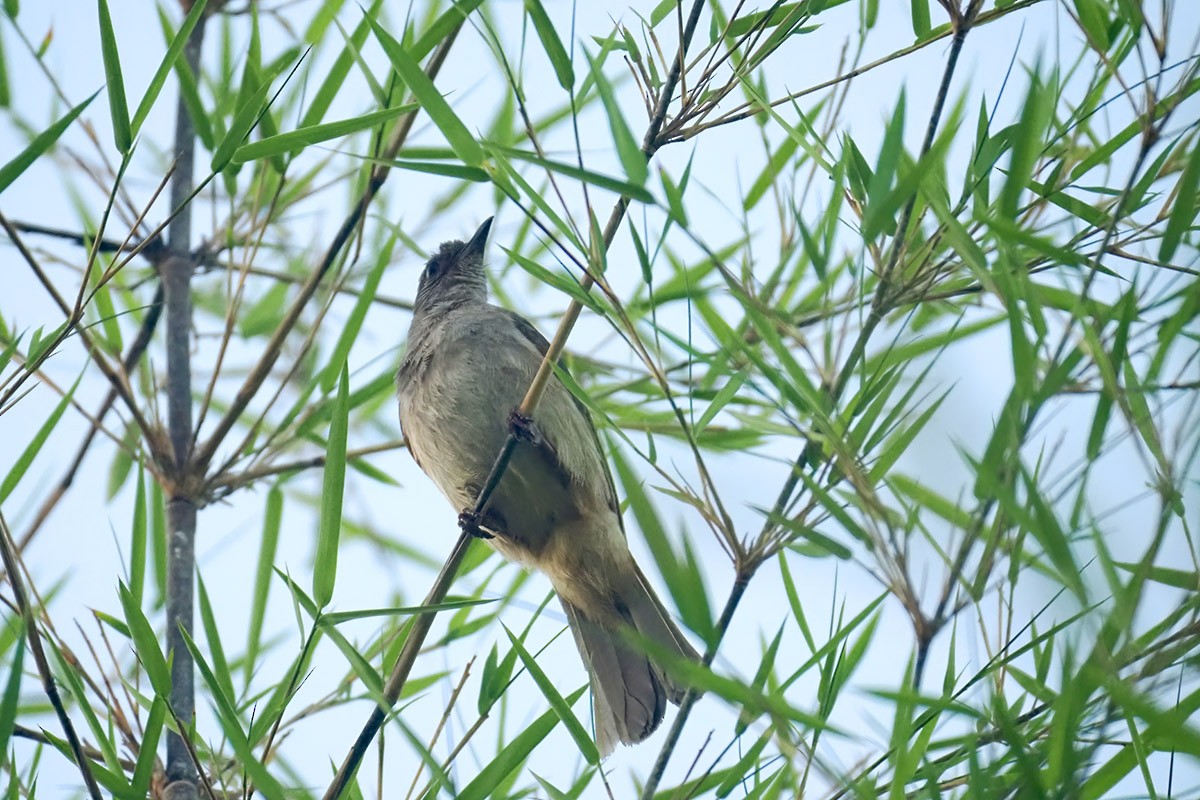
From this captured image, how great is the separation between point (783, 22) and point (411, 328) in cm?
280

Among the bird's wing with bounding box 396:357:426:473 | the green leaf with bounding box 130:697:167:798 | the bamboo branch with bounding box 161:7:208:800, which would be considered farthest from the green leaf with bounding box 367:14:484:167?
the bird's wing with bounding box 396:357:426:473

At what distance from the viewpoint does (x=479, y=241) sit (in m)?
5.70

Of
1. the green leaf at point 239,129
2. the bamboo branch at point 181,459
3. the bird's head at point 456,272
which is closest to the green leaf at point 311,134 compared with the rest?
the green leaf at point 239,129

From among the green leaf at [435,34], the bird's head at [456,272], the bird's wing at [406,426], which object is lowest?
the green leaf at [435,34]

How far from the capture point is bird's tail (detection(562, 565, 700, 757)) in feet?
13.7

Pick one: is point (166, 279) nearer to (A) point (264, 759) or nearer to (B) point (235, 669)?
(B) point (235, 669)

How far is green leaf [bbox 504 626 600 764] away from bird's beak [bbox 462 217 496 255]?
3219mm

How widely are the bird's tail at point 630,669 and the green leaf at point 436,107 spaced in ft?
6.98

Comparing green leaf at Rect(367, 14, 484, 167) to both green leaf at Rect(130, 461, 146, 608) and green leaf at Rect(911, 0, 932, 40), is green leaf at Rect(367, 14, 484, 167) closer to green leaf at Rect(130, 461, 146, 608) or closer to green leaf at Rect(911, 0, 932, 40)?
green leaf at Rect(911, 0, 932, 40)

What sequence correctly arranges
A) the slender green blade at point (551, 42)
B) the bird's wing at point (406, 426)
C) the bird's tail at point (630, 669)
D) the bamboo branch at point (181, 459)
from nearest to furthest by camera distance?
the slender green blade at point (551, 42), the bamboo branch at point (181, 459), the bird's tail at point (630, 669), the bird's wing at point (406, 426)

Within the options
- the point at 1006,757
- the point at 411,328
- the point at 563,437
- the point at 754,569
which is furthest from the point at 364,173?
the point at 1006,757

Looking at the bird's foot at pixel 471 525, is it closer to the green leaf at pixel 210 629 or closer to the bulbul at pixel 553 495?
the bulbul at pixel 553 495

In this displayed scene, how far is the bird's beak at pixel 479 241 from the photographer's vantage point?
568 centimetres

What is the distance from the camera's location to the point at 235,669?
4.06 meters
